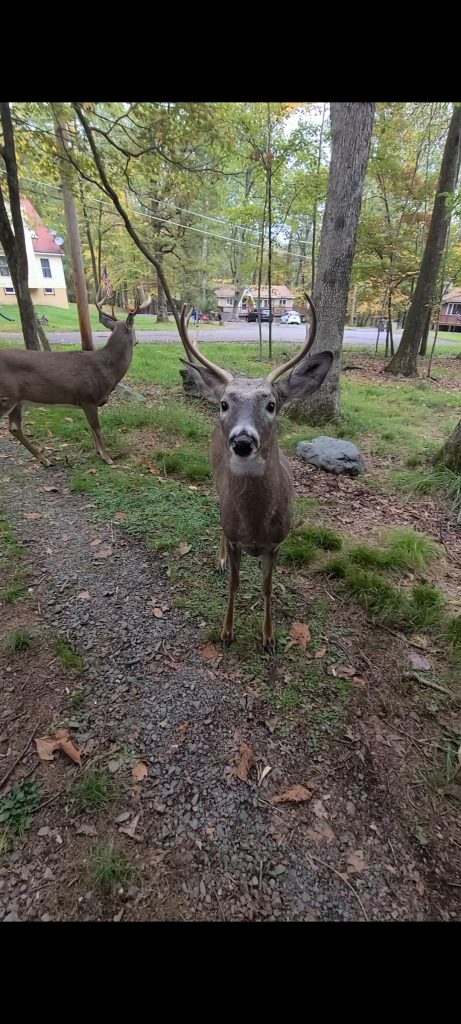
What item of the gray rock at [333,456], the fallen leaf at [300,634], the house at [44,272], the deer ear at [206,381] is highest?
the house at [44,272]

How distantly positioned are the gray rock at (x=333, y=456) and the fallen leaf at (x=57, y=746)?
4193 mm

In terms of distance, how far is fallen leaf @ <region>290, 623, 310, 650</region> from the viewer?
2900 millimetres

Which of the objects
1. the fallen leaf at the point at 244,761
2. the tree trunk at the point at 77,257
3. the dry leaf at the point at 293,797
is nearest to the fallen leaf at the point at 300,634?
the fallen leaf at the point at 244,761

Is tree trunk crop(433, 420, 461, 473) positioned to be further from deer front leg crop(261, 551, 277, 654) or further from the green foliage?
the green foliage

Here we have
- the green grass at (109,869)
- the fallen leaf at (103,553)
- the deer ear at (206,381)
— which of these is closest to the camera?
the green grass at (109,869)

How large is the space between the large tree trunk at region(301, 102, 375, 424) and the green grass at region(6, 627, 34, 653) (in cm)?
491

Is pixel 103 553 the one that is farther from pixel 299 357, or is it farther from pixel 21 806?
pixel 299 357

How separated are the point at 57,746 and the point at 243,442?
183cm

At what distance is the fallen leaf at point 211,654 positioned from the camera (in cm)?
276

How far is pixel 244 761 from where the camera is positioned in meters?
2.17

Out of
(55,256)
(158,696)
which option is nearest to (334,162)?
(158,696)

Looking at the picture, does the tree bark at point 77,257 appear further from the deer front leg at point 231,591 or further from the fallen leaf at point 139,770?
the fallen leaf at point 139,770

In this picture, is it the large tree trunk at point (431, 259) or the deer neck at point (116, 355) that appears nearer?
the deer neck at point (116, 355)

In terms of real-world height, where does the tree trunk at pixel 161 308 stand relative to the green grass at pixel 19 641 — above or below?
above
